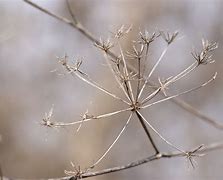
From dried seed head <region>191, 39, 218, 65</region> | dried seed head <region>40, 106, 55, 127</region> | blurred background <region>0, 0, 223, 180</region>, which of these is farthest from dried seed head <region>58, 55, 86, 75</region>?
blurred background <region>0, 0, 223, 180</region>

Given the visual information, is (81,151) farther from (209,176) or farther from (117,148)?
(209,176)

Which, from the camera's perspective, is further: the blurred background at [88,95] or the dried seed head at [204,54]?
the blurred background at [88,95]

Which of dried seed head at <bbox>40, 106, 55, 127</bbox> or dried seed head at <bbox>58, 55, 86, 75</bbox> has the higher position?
dried seed head at <bbox>58, 55, 86, 75</bbox>

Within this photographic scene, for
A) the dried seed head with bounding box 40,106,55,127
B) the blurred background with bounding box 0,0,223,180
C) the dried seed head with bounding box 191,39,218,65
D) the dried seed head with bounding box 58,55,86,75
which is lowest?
the dried seed head with bounding box 40,106,55,127

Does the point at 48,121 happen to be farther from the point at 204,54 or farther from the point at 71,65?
the point at 204,54

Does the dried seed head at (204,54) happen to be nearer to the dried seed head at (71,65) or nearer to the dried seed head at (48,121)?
the dried seed head at (71,65)

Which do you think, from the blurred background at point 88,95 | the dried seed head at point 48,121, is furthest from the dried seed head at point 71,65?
the blurred background at point 88,95

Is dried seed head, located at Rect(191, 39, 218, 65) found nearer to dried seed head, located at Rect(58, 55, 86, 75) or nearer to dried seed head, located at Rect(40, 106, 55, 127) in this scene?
dried seed head, located at Rect(58, 55, 86, 75)

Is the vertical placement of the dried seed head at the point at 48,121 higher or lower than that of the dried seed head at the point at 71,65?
lower

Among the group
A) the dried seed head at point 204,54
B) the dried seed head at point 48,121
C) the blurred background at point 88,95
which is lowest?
the dried seed head at point 48,121
